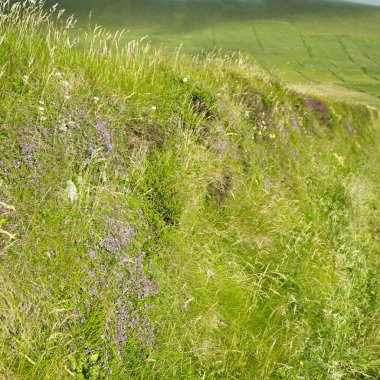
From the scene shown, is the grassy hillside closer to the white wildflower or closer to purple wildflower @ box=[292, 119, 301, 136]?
the white wildflower

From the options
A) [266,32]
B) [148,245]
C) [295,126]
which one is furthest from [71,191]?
[266,32]

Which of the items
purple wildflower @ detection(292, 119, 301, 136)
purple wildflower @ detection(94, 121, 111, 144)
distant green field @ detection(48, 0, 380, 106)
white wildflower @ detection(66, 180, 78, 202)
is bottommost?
distant green field @ detection(48, 0, 380, 106)

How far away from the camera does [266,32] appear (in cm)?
16875

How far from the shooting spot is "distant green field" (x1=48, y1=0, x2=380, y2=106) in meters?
138

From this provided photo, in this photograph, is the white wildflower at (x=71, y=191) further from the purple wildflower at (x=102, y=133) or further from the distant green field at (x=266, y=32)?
the distant green field at (x=266, y=32)

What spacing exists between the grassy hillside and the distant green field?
12423cm

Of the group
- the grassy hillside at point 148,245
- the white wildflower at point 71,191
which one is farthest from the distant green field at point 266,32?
the white wildflower at point 71,191

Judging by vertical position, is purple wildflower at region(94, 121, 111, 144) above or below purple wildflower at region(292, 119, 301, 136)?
above

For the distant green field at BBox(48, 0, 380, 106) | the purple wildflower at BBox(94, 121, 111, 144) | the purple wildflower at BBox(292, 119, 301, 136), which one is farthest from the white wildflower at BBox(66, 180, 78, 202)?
the distant green field at BBox(48, 0, 380, 106)

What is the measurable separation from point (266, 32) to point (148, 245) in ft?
596

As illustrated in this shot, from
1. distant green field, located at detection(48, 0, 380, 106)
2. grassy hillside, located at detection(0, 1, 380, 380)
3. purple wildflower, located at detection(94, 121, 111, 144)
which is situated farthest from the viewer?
distant green field, located at detection(48, 0, 380, 106)

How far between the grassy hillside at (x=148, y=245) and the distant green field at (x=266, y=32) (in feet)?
408

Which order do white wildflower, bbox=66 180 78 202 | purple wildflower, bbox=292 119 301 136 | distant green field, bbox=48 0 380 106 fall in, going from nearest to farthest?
1. white wildflower, bbox=66 180 78 202
2. purple wildflower, bbox=292 119 301 136
3. distant green field, bbox=48 0 380 106

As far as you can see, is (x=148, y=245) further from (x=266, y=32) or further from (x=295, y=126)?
(x=266, y=32)
